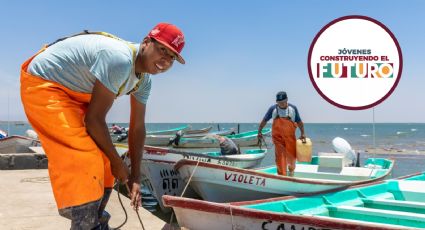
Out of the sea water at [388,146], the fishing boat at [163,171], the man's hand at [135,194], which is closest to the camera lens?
the man's hand at [135,194]

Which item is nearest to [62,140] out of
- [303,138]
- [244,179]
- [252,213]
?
[252,213]

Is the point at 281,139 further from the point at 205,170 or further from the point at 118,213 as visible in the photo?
the point at 118,213

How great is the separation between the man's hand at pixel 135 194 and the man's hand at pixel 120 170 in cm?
12

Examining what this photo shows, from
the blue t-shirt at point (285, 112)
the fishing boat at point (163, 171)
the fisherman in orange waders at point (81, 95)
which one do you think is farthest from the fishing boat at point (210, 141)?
the fisherman in orange waders at point (81, 95)

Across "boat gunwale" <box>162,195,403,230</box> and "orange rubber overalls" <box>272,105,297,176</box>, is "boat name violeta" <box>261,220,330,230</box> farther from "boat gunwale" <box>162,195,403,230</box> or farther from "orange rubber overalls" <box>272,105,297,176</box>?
"orange rubber overalls" <box>272,105,297,176</box>

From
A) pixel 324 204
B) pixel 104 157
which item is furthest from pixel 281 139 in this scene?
pixel 104 157

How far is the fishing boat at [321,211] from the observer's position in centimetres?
→ 438

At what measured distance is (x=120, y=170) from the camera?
265cm

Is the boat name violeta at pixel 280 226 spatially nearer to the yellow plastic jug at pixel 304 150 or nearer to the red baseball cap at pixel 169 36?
the red baseball cap at pixel 169 36

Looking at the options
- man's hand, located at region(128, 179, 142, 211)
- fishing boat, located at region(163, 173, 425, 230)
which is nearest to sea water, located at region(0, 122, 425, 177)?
fishing boat, located at region(163, 173, 425, 230)

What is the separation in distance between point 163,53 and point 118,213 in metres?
3.39

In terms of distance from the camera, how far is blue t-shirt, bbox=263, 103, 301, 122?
912 centimetres

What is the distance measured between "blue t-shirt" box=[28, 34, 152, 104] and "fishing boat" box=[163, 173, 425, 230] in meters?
2.57

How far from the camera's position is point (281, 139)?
9.30 metres
